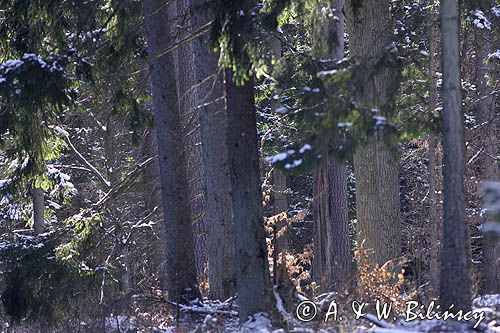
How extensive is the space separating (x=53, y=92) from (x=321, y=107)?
420 cm

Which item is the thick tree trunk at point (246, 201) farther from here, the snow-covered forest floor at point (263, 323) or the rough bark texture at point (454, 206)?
the rough bark texture at point (454, 206)

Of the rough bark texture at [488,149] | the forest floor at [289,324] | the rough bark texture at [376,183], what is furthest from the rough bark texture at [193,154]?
the rough bark texture at [488,149]

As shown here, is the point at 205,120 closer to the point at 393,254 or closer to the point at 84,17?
the point at 84,17

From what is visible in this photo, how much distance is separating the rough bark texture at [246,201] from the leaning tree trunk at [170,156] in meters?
2.80

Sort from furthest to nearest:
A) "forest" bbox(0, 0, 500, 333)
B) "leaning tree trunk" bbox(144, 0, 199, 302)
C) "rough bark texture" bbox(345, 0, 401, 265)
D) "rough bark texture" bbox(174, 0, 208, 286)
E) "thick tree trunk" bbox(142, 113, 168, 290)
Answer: "thick tree trunk" bbox(142, 113, 168, 290)
"rough bark texture" bbox(174, 0, 208, 286)
"rough bark texture" bbox(345, 0, 401, 265)
"leaning tree trunk" bbox(144, 0, 199, 302)
"forest" bbox(0, 0, 500, 333)

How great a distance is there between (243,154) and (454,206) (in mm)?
2808

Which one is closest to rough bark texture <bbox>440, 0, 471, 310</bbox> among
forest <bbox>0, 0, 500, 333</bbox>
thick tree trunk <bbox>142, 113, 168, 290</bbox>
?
forest <bbox>0, 0, 500, 333</bbox>

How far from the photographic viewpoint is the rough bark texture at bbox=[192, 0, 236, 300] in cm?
1256

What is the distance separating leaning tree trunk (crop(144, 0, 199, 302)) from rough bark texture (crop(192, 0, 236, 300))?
1.65 ft

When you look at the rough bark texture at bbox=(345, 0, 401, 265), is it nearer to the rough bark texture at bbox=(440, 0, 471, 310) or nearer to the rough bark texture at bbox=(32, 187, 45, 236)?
the rough bark texture at bbox=(440, 0, 471, 310)

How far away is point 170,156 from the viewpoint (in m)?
12.2

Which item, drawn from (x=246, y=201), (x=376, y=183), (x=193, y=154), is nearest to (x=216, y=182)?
(x=376, y=183)

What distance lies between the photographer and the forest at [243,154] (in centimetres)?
812

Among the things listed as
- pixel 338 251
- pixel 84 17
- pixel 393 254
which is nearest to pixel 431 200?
pixel 338 251
